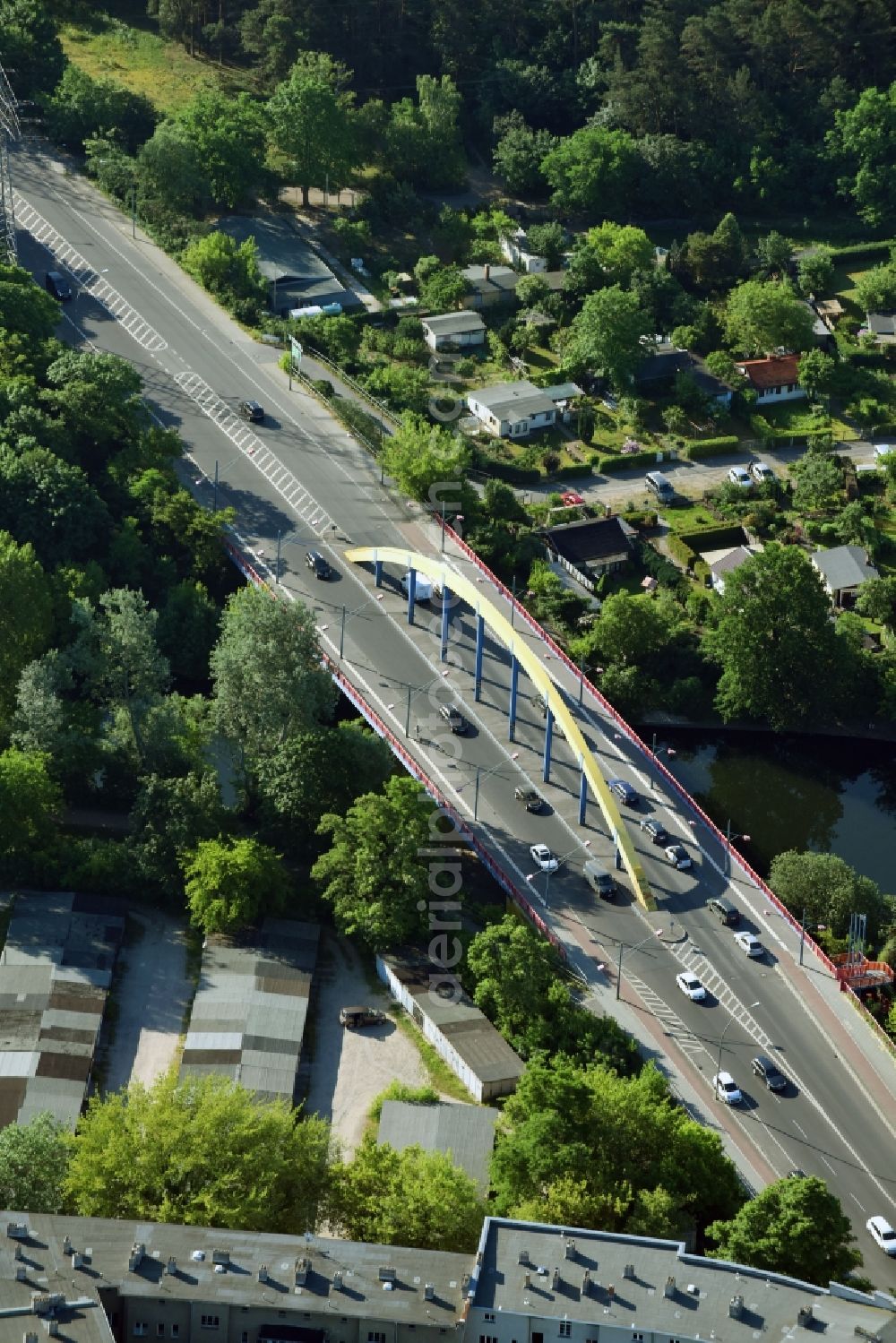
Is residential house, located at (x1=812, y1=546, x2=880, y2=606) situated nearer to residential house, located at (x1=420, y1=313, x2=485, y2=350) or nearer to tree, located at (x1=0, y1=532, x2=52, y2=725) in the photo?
residential house, located at (x1=420, y1=313, x2=485, y2=350)

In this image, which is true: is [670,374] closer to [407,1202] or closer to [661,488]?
[661,488]

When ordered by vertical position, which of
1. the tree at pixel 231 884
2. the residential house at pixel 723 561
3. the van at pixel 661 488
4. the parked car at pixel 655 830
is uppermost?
the van at pixel 661 488

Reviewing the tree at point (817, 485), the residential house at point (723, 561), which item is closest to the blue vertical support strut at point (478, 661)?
the residential house at point (723, 561)

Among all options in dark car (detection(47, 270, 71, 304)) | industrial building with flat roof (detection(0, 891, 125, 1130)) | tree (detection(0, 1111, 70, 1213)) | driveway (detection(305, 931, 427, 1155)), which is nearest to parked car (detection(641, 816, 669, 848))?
driveway (detection(305, 931, 427, 1155))

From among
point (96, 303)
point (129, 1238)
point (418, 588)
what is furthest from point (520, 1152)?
point (96, 303)

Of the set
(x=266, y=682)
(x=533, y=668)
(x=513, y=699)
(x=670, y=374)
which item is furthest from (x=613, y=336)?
(x=266, y=682)

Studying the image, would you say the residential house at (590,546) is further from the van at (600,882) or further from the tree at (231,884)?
the tree at (231,884)

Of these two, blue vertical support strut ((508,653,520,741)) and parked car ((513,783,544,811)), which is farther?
blue vertical support strut ((508,653,520,741))

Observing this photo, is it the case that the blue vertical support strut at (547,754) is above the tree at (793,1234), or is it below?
above
